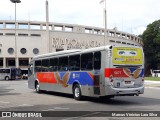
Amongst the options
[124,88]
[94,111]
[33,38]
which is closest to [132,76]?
[124,88]

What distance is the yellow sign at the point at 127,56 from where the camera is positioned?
17469 millimetres

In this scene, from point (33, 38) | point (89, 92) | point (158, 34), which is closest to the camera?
point (89, 92)

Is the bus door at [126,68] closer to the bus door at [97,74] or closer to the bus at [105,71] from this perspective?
the bus at [105,71]

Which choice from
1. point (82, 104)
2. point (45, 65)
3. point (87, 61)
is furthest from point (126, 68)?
point (45, 65)

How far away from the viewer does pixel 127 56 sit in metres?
17.8

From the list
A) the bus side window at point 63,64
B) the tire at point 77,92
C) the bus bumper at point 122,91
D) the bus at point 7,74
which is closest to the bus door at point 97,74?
the bus bumper at point 122,91

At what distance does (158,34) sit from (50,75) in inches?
3207

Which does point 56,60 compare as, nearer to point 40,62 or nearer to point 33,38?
point 40,62

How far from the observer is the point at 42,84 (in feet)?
83.1

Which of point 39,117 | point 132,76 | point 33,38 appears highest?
point 33,38

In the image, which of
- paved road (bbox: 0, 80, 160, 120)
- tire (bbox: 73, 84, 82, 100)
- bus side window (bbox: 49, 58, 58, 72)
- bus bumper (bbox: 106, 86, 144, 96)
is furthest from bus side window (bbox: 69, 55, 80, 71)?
bus bumper (bbox: 106, 86, 144, 96)

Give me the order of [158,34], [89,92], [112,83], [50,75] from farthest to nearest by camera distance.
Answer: [158,34]
[50,75]
[89,92]
[112,83]

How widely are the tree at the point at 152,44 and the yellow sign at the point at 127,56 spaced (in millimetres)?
86357

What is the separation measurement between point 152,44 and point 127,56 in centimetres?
9097
